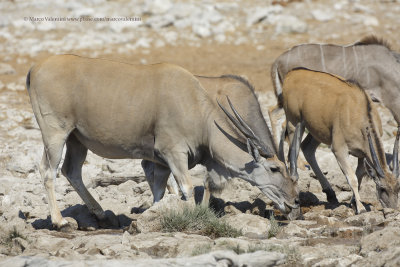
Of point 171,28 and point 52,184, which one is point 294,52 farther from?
point 171,28

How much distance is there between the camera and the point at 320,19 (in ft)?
65.7

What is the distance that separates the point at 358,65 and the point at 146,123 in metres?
4.84

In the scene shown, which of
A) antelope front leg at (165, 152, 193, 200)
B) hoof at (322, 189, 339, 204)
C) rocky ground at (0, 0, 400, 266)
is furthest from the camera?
hoof at (322, 189, 339, 204)

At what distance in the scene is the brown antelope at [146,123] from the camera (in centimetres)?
774

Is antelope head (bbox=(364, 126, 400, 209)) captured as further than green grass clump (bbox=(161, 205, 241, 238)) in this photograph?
Yes

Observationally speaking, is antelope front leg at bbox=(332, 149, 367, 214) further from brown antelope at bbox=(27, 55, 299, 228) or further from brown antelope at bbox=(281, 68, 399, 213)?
brown antelope at bbox=(27, 55, 299, 228)

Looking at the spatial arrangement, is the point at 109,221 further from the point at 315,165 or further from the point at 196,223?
the point at 315,165

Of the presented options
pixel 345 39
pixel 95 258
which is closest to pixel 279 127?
pixel 95 258

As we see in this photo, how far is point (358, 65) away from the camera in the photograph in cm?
1165

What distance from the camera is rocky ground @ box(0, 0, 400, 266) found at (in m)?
6.24

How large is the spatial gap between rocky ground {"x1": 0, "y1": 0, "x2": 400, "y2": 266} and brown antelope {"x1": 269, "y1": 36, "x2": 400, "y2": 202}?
2.39ft

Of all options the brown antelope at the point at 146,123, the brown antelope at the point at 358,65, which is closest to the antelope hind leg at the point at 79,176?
the brown antelope at the point at 146,123

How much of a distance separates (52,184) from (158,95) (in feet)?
4.61

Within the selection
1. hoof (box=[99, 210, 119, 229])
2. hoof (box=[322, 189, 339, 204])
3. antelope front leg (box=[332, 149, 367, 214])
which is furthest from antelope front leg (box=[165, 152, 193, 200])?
hoof (box=[322, 189, 339, 204])
